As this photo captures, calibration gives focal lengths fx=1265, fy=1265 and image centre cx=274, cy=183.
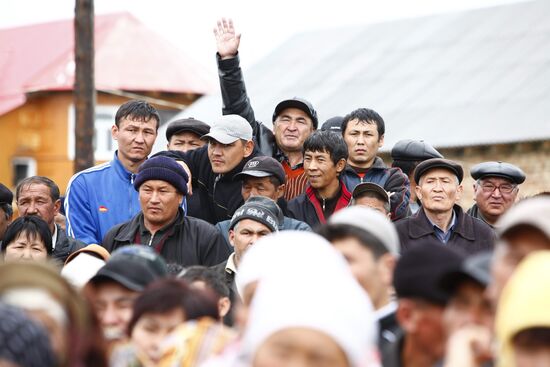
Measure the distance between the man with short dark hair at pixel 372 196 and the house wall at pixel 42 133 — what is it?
36.5 metres

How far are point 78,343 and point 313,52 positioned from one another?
32622 millimetres

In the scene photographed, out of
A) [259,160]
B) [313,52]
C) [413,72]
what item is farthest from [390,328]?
[313,52]

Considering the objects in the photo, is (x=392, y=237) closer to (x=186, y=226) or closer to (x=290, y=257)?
(x=290, y=257)

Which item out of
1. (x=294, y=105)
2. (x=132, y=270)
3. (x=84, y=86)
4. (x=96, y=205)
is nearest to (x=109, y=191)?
(x=96, y=205)

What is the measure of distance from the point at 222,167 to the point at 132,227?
1185 millimetres

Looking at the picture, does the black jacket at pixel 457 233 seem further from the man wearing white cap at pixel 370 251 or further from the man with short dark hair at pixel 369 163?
the man wearing white cap at pixel 370 251

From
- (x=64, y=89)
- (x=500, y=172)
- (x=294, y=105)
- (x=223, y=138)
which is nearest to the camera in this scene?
(x=223, y=138)

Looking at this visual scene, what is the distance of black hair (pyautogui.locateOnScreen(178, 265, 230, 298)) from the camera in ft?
21.4

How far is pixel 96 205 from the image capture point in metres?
9.13

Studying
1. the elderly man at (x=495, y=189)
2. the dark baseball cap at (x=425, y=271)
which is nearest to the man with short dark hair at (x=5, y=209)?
the elderly man at (x=495, y=189)

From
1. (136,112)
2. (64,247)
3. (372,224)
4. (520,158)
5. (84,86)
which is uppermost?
(520,158)

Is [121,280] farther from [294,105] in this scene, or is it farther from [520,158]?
[520,158]

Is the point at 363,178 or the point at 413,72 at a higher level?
the point at 413,72

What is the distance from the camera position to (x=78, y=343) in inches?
161
